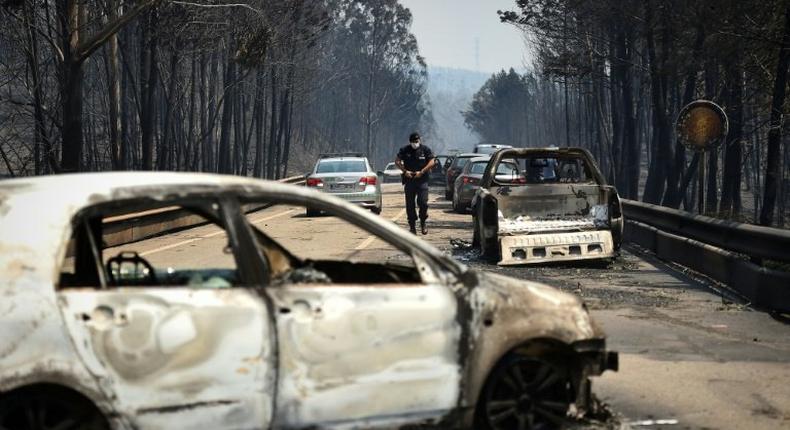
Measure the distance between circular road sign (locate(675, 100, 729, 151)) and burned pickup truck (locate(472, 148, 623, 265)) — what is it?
1.84m

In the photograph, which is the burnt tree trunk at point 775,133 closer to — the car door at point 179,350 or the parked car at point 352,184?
the parked car at point 352,184

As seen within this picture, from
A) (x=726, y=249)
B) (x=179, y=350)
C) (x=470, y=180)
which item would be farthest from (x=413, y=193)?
(x=179, y=350)

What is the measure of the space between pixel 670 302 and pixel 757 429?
220 inches

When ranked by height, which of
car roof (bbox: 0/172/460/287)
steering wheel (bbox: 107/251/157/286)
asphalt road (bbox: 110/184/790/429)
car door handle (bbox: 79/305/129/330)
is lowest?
asphalt road (bbox: 110/184/790/429)

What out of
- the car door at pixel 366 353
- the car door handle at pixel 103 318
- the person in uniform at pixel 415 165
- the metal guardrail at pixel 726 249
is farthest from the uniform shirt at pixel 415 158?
the car door handle at pixel 103 318

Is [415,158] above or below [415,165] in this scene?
above

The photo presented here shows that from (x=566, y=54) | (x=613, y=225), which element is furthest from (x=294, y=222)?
(x=566, y=54)

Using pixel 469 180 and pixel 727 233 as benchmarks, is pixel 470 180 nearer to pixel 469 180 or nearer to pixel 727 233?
pixel 469 180

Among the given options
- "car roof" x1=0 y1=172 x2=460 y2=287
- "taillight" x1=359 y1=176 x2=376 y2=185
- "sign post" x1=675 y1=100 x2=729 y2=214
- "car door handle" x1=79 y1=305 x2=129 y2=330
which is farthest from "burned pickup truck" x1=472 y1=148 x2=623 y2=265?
"taillight" x1=359 y1=176 x2=376 y2=185

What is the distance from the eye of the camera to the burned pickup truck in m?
14.4

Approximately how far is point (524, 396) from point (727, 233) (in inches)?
310

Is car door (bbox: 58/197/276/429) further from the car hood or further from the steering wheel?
the car hood

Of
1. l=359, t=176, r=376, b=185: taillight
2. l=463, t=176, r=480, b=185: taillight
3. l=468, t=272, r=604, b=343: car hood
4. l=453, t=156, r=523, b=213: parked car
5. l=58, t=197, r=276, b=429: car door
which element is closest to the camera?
l=58, t=197, r=276, b=429: car door

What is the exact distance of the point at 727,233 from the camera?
40.9 feet
